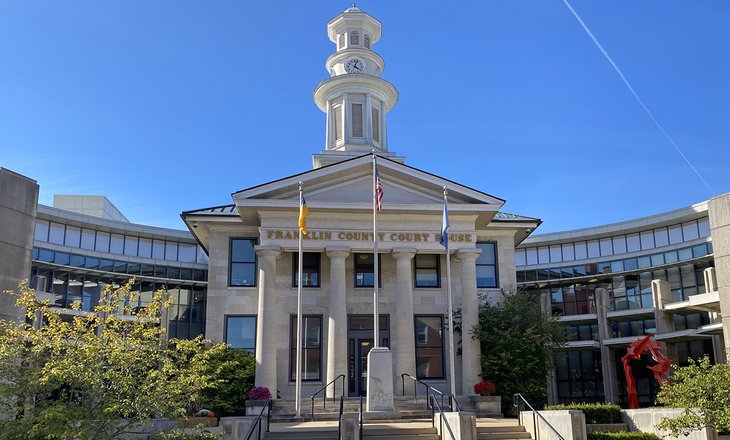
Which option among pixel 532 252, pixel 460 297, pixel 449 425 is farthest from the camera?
pixel 532 252

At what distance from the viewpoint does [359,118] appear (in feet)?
134

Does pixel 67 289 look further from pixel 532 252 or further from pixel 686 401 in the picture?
pixel 686 401

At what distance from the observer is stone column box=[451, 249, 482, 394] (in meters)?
31.3

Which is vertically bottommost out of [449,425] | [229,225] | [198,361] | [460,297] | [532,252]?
[449,425]

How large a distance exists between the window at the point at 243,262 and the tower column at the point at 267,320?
82.1 inches

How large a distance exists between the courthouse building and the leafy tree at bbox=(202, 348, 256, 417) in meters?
0.73

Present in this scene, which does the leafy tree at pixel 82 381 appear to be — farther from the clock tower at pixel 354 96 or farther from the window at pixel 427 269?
the clock tower at pixel 354 96

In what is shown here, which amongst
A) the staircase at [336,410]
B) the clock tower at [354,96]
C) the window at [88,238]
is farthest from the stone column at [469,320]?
the window at [88,238]

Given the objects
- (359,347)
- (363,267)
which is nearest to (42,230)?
(363,267)

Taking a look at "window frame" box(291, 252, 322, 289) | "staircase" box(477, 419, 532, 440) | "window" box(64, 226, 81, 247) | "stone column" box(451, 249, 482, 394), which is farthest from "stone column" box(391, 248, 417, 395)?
"window" box(64, 226, 81, 247)

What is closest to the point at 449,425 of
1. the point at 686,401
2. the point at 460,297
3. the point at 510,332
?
the point at 686,401

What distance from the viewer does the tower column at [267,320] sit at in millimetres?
30047

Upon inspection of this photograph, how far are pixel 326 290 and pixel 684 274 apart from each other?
34989mm

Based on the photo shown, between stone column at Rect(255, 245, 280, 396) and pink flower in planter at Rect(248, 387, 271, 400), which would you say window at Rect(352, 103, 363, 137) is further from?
pink flower in planter at Rect(248, 387, 271, 400)
